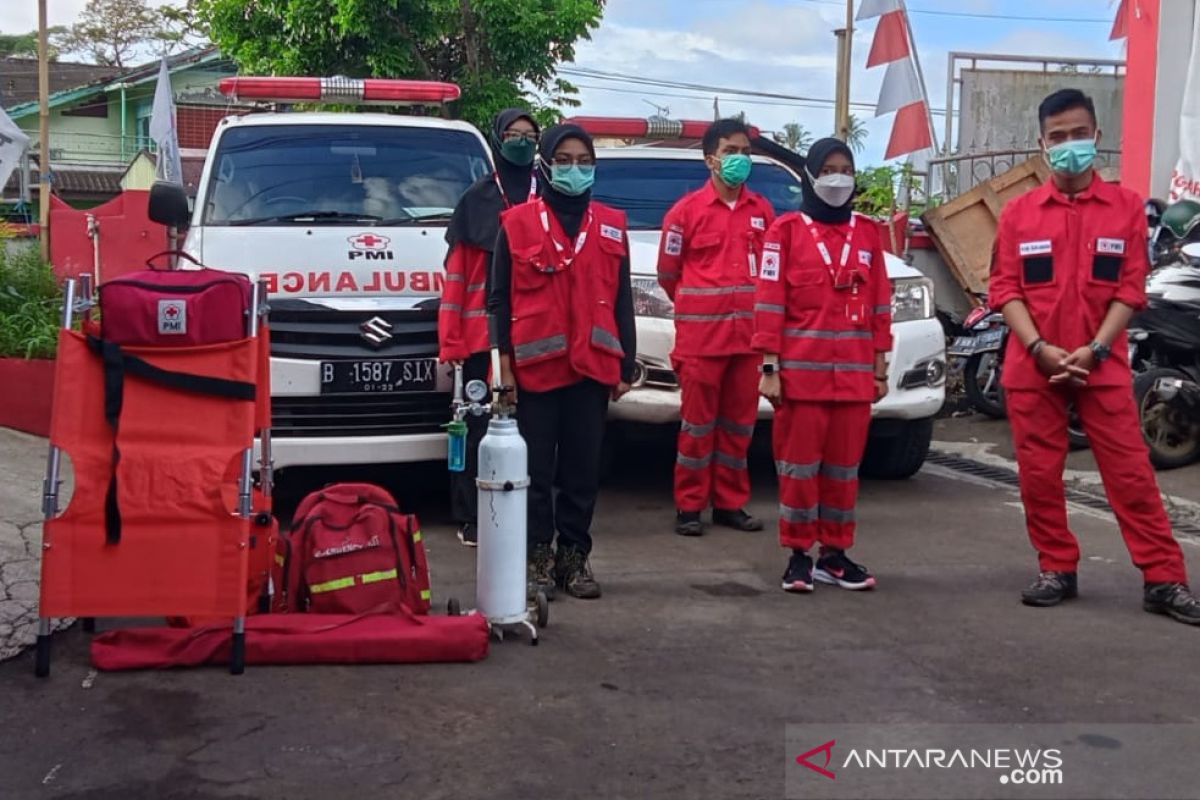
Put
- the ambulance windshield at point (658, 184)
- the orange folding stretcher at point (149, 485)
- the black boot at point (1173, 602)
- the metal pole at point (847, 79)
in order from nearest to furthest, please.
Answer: the orange folding stretcher at point (149, 485) < the black boot at point (1173, 602) < the ambulance windshield at point (658, 184) < the metal pole at point (847, 79)

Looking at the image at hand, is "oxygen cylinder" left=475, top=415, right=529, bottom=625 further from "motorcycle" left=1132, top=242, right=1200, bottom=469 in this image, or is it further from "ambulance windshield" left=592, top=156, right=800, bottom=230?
"motorcycle" left=1132, top=242, right=1200, bottom=469

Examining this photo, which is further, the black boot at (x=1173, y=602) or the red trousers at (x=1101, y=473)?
the red trousers at (x=1101, y=473)

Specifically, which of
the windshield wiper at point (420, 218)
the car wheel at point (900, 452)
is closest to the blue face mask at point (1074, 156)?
the car wheel at point (900, 452)

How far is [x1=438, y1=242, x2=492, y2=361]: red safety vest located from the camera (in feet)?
21.5

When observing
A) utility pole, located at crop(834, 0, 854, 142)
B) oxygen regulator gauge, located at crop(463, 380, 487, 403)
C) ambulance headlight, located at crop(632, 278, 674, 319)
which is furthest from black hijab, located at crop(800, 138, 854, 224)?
utility pole, located at crop(834, 0, 854, 142)

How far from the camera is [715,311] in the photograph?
23.0 ft

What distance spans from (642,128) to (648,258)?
7.31 feet

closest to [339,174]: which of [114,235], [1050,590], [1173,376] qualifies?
[1050,590]

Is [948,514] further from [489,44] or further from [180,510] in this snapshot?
[489,44]

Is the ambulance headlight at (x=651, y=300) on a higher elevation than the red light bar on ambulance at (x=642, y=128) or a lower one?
lower

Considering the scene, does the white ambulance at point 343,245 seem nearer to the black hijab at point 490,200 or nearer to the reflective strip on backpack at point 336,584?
the black hijab at point 490,200

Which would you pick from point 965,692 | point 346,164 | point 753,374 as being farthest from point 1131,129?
point 965,692

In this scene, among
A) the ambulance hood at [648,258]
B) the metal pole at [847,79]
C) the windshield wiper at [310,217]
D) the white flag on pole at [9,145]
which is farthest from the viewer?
the metal pole at [847,79]
